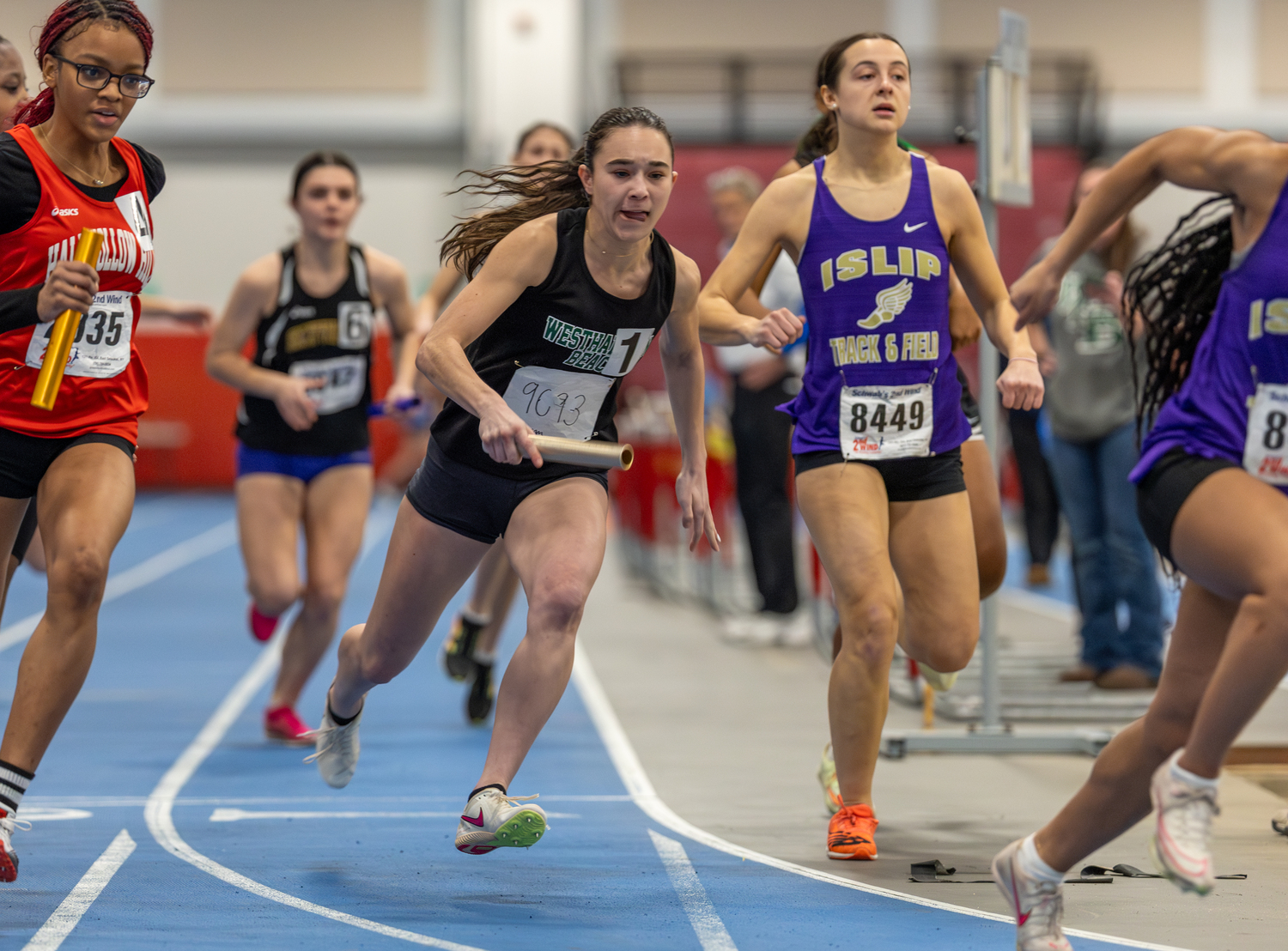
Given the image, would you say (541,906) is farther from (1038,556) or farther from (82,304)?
(1038,556)

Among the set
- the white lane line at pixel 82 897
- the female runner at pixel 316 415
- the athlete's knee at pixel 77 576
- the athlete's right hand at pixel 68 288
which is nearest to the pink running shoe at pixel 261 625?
the female runner at pixel 316 415

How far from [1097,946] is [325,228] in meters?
4.13

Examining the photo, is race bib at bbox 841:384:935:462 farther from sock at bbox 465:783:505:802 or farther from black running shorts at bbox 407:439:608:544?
sock at bbox 465:783:505:802

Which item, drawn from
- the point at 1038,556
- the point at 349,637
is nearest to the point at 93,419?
the point at 349,637

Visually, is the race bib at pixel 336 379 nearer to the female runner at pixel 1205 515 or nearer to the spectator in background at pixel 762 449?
the spectator in background at pixel 762 449

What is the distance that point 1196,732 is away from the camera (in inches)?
119

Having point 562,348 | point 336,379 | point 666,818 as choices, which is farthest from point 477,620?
point 562,348

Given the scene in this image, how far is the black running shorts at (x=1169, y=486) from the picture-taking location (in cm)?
316

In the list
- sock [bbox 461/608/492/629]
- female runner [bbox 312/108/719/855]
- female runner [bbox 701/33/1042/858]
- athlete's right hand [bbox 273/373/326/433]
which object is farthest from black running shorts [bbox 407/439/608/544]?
sock [bbox 461/608/492/629]

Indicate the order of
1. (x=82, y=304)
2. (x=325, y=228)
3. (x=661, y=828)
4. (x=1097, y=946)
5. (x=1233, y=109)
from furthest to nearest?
(x=1233, y=109), (x=325, y=228), (x=661, y=828), (x=82, y=304), (x=1097, y=946)

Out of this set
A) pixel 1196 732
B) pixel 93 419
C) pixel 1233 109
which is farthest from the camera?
pixel 1233 109

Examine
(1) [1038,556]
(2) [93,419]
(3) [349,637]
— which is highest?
(2) [93,419]

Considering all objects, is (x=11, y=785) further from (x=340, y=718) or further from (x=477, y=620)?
(x=477, y=620)

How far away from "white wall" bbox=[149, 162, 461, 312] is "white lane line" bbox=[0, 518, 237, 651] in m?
7.21
